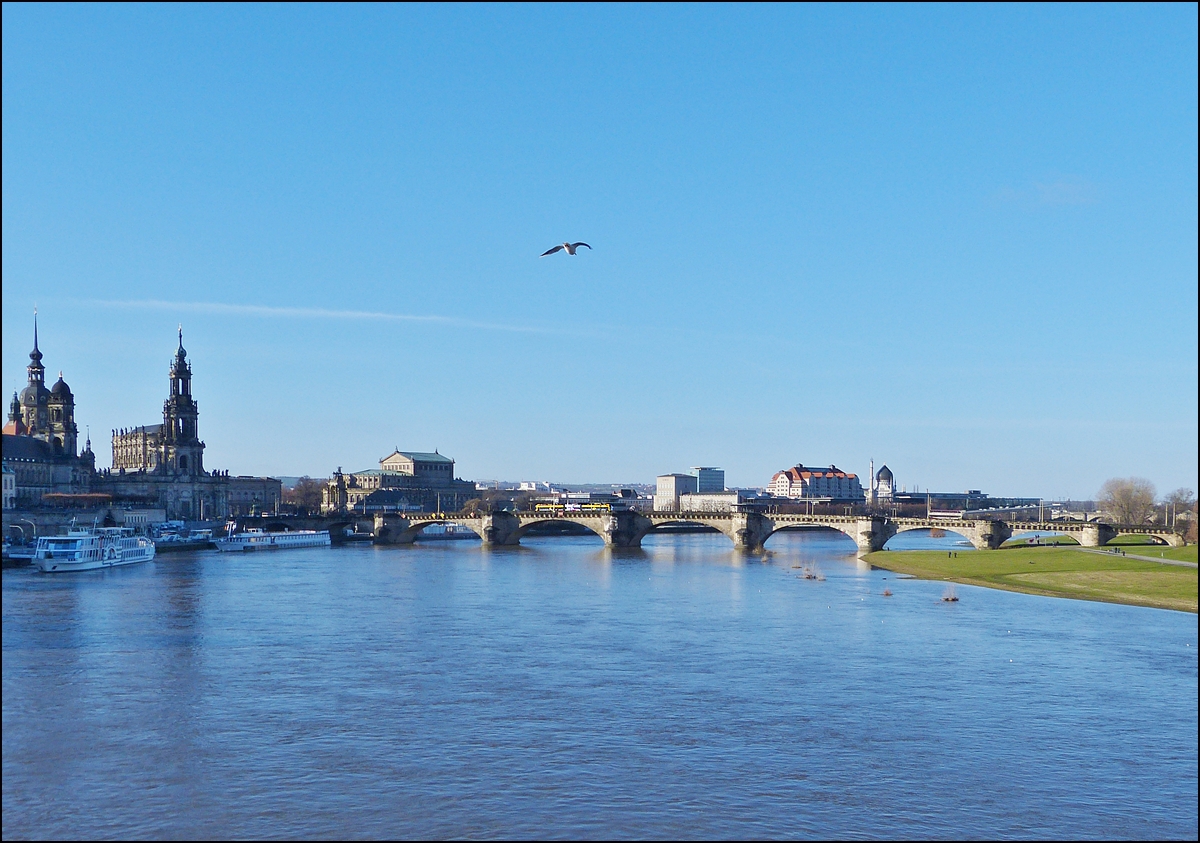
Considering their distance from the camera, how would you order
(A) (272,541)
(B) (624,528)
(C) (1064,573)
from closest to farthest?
(C) (1064,573), (A) (272,541), (B) (624,528)

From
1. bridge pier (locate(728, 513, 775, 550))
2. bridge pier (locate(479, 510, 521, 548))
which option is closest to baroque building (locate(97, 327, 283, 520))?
bridge pier (locate(479, 510, 521, 548))

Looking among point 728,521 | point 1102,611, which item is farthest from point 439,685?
point 728,521

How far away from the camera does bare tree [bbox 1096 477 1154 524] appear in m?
112

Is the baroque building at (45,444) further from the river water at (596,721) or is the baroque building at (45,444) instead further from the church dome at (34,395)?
the river water at (596,721)

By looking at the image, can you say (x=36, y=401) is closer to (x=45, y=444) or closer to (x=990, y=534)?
(x=45, y=444)

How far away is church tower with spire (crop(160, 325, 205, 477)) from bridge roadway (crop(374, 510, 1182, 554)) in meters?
39.9

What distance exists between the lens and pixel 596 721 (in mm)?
30125

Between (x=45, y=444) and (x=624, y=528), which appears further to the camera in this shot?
(x=45, y=444)

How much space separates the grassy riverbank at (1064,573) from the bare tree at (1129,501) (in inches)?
1261

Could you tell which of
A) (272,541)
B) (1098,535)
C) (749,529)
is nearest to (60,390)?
(272,541)

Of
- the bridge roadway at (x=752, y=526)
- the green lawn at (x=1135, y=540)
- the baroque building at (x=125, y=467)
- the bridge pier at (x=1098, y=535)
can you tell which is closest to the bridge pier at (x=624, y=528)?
the bridge roadway at (x=752, y=526)

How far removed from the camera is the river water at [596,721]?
22.9 m

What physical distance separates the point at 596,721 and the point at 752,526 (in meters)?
Result: 84.6

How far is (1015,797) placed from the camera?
24.2m
